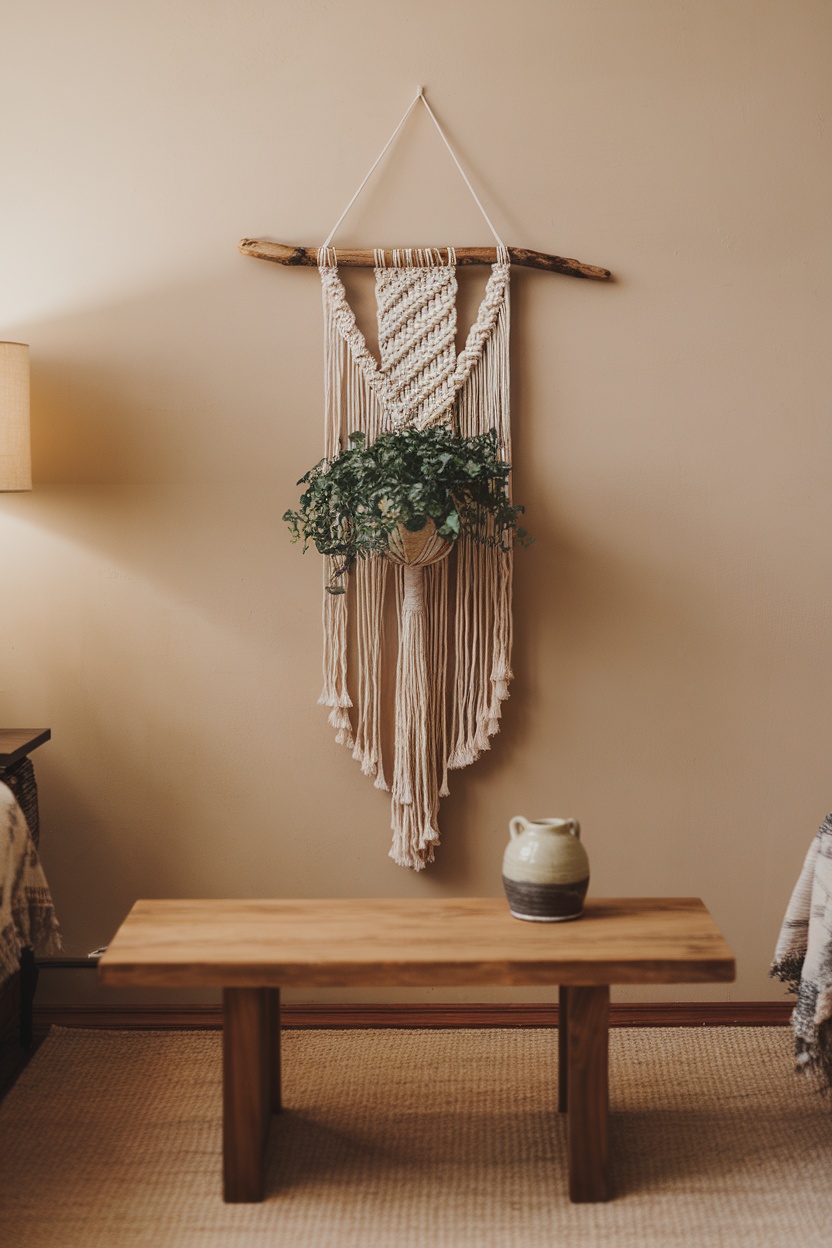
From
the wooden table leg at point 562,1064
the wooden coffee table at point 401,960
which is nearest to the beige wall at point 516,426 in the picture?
the wooden table leg at point 562,1064

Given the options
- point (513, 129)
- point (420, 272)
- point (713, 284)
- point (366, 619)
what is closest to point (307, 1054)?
point (366, 619)

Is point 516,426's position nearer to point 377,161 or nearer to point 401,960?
point 377,161

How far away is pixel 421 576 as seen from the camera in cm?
228

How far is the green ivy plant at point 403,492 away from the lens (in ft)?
6.79

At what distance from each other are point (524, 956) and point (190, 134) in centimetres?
177

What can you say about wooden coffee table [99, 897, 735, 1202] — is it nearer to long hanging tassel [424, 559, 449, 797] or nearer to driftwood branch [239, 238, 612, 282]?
long hanging tassel [424, 559, 449, 797]

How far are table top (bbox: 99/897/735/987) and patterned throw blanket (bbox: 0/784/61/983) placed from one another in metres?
0.23

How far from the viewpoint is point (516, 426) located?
7.74 ft

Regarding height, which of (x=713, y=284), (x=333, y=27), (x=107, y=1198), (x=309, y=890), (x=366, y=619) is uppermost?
(x=333, y=27)

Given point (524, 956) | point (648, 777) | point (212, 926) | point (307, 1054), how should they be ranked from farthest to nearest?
point (648, 777)
point (307, 1054)
point (212, 926)
point (524, 956)

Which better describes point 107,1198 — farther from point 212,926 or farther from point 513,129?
point 513,129

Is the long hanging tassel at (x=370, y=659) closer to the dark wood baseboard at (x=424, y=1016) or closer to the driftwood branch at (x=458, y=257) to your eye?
the dark wood baseboard at (x=424, y=1016)

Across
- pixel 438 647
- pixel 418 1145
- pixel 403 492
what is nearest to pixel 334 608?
pixel 438 647

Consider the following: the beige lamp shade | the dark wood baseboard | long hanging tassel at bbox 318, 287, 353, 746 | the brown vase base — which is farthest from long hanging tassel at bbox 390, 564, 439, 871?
the beige lamp shade
